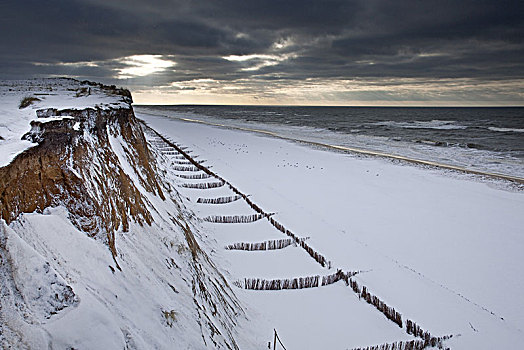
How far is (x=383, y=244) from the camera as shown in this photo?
29.0ft

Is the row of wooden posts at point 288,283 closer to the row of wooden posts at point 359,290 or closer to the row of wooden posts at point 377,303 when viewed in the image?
the row of wooden posts at point 359,290

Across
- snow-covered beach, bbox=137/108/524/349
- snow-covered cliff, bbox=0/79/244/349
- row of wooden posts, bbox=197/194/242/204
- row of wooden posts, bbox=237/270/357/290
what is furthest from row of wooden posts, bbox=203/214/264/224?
snow-covered cliff, bbox=0/79/244/349

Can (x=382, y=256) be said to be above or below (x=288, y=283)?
below

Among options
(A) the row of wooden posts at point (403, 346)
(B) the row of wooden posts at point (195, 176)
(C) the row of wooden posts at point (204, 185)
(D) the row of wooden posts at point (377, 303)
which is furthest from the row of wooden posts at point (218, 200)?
(A) the row of wooden posts at point (403, 346)

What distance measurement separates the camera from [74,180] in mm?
3096

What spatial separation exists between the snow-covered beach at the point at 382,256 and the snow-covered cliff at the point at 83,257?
1433mm

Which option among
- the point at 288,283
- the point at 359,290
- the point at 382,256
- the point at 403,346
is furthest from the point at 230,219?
the point at 403,346

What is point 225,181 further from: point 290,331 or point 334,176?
point 290,331

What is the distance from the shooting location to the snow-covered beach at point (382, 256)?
5496 mm

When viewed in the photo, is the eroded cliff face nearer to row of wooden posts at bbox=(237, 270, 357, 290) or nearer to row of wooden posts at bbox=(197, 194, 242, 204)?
row of wooden posts at bbox=(237, 270, 357, 290)

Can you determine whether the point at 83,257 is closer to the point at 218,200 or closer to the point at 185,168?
the point at 218,200

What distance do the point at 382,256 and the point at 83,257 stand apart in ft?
22.3

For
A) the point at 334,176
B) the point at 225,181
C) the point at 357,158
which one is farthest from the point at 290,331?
the point at 357,158

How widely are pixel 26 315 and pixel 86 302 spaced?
35cm
